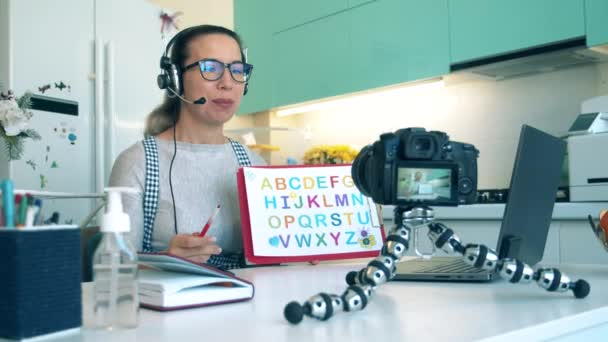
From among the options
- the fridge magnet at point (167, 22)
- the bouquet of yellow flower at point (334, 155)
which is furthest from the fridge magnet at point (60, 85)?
the bouquet of yellow flower at point (334, 155)

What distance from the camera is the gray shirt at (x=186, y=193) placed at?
1.37m

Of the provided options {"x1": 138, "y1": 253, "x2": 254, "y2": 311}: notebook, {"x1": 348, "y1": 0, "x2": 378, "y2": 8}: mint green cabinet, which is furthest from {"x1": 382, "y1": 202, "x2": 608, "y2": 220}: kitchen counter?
{"x1": 348, "y1": 0, "x2": 378, "y2": 8}: mint green cabinet

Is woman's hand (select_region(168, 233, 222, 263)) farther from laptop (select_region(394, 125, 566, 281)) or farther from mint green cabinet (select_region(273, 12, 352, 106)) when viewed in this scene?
mint green cabinet (select_region(273, 12, 352, 106))

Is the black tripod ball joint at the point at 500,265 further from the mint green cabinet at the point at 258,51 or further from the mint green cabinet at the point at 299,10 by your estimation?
the mint green cabinet at the point at 258,51

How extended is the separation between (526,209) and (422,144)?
35 cm

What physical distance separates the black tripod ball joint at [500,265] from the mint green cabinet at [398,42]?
204cm

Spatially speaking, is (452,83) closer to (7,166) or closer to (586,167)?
(586,167)

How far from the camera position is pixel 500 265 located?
0.73 meters

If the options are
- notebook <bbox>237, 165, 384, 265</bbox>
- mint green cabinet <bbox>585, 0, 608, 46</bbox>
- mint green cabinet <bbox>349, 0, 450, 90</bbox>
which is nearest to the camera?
notebook <bbox>237, 165, 384, 265</bbox>

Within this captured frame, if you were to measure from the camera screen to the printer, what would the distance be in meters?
1.58

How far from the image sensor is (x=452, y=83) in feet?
9.89

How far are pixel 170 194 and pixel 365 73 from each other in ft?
6.01

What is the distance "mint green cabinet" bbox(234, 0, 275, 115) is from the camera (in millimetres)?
3545

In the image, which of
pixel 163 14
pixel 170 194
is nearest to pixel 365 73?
pixel 163 14
